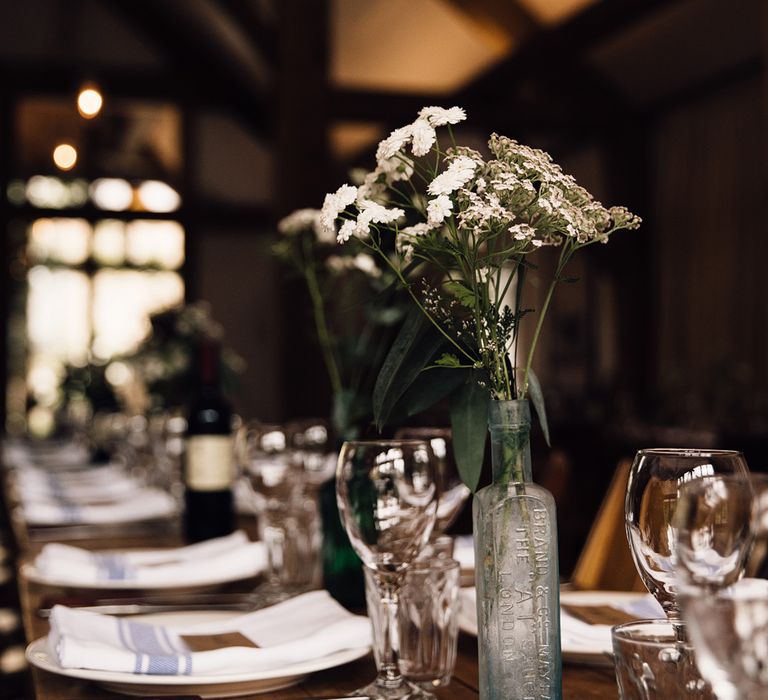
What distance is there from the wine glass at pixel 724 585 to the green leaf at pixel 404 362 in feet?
0.93

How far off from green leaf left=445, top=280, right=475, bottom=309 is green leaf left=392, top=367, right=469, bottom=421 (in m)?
0.12

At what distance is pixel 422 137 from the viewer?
86cm

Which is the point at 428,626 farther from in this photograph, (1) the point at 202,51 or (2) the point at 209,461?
(1) the point at 202,51

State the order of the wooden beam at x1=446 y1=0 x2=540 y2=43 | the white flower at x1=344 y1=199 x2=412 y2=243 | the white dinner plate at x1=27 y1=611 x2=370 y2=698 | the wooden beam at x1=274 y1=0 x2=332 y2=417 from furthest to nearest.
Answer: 1. the wooden beam at x1=446 y1=0 x2=540 y2=43
2. the wooden beam at x1=274 y1=0 x2=332 y2=417
3. the white dinner plate at x1=27 y1=611 x2=370 y2=698
4. the white flower at x1=344 y1=199 x2=412 y2=243

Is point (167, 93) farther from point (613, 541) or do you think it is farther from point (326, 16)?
point (613, 541)

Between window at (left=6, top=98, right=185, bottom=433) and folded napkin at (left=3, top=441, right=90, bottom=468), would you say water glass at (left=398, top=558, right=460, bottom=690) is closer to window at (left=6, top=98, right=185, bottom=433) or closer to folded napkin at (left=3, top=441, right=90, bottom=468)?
folded napkin at (left=3, top=441, right=90, bottom=468)

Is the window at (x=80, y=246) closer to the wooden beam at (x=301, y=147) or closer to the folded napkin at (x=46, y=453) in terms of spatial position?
the wooden beam at (x=301, y=147)

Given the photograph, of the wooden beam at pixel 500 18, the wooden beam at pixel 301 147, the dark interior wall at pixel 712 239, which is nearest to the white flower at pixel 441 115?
the wooden beam at pixel 301 147

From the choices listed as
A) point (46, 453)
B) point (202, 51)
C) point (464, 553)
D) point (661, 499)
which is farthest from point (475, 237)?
point (202, 51)

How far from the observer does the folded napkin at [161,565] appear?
1466mm

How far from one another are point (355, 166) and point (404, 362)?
8.83 meters

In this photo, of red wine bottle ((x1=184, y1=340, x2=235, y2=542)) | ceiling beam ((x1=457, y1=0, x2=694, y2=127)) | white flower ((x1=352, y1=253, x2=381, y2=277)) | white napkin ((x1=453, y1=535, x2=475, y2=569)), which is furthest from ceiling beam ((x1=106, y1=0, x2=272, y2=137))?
white flower ((x1=352, y1=253, x2=381, y2=277))

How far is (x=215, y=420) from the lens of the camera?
1.83 m

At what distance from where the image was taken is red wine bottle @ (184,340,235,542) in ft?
5.97
